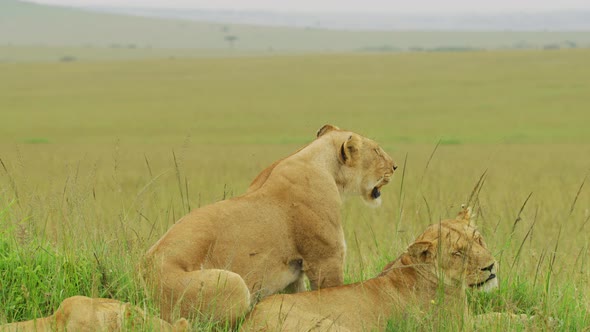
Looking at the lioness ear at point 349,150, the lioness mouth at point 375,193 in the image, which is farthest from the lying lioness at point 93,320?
the lioness mouth at point 375,193

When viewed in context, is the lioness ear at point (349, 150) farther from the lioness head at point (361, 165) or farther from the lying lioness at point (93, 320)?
the lying lioness at point (93, 320)

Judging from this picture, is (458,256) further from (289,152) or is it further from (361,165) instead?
(289,152)

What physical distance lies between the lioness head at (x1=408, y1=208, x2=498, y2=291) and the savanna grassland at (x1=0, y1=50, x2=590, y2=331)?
22cm

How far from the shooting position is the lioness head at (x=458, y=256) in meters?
5.20

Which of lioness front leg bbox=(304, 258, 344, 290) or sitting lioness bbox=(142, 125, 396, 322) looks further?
lioness front leg bbox=(304, 258, 344, 290)

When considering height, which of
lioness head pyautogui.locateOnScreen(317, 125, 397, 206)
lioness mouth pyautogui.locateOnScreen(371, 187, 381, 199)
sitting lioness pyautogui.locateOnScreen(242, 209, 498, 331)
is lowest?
sitting lioness pyautogui.locateOnScreen(242, 209, 498, 331)

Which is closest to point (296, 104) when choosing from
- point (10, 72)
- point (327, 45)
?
point (10, 72)

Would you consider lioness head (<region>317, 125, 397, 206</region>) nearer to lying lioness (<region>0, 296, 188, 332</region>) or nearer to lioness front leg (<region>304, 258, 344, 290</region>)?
lioness front leg (<region>304, 258, 344, 290</region>)

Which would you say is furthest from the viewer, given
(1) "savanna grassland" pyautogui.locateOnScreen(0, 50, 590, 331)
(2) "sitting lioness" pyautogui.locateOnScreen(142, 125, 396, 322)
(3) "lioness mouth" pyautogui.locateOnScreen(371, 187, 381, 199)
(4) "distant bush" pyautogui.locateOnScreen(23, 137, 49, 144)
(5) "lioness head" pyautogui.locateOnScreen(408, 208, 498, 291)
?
(4) "distant bush" pyautogui.locateOnScreen(23, 137, 49, 144)

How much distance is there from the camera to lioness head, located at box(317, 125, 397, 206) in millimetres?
6004

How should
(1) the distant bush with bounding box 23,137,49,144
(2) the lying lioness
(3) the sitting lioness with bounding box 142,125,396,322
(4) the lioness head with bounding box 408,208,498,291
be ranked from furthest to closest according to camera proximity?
(1) the distant bush with bounding box 23,137,49,144, (4) the lioness head with bounding box 408,208,498,291, (3) the sitting lioness with bounding box 142,125,396,322, (2) the lying lioness

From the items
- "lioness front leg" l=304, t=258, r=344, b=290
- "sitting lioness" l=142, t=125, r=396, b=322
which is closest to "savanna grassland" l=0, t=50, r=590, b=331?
"sitting lioness" l=142, t=125, r=396, b=322

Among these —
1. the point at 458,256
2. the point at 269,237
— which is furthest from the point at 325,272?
the point at 458,256

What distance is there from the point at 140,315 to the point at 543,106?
36.7 meters
